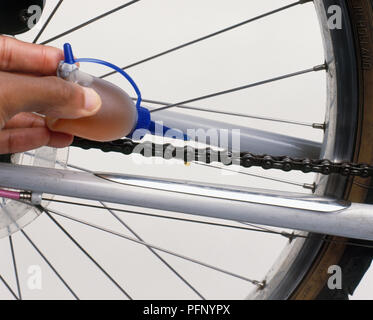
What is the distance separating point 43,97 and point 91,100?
5cm

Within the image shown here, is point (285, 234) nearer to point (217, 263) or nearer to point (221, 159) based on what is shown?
point (221, 159)

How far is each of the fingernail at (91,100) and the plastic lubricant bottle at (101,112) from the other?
17mm

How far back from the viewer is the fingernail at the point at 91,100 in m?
0.51

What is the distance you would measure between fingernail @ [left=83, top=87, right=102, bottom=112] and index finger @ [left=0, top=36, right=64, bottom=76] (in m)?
0.06

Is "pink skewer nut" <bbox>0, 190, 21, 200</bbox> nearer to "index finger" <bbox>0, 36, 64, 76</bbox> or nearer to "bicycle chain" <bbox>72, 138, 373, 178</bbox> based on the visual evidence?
"bicycle chain" <bbox>72, 138, 373, 178</bbox>

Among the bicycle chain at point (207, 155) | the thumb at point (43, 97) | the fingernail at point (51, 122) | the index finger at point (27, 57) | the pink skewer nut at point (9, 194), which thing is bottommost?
the pink skewer nut at point (9, 194)

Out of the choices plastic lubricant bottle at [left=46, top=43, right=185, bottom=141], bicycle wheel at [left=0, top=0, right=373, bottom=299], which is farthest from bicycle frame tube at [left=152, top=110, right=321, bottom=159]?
plastic lubricant bottle at [left=46, top=43, right=185, bottom=141]

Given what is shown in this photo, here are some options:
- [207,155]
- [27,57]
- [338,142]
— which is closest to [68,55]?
[27,57]

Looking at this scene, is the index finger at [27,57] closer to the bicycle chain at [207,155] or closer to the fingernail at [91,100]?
the fingernail at [91,100]

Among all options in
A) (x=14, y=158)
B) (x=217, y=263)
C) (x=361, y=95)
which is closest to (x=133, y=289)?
(x=217, y=263)

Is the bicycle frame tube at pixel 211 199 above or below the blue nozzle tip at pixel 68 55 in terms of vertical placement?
below

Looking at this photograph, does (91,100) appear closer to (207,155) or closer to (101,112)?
(101,112)

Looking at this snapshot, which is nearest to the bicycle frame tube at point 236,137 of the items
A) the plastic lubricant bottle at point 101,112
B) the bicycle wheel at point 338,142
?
the bicycle wheel at point 338,142

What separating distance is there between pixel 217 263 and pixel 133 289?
9.6 inches
